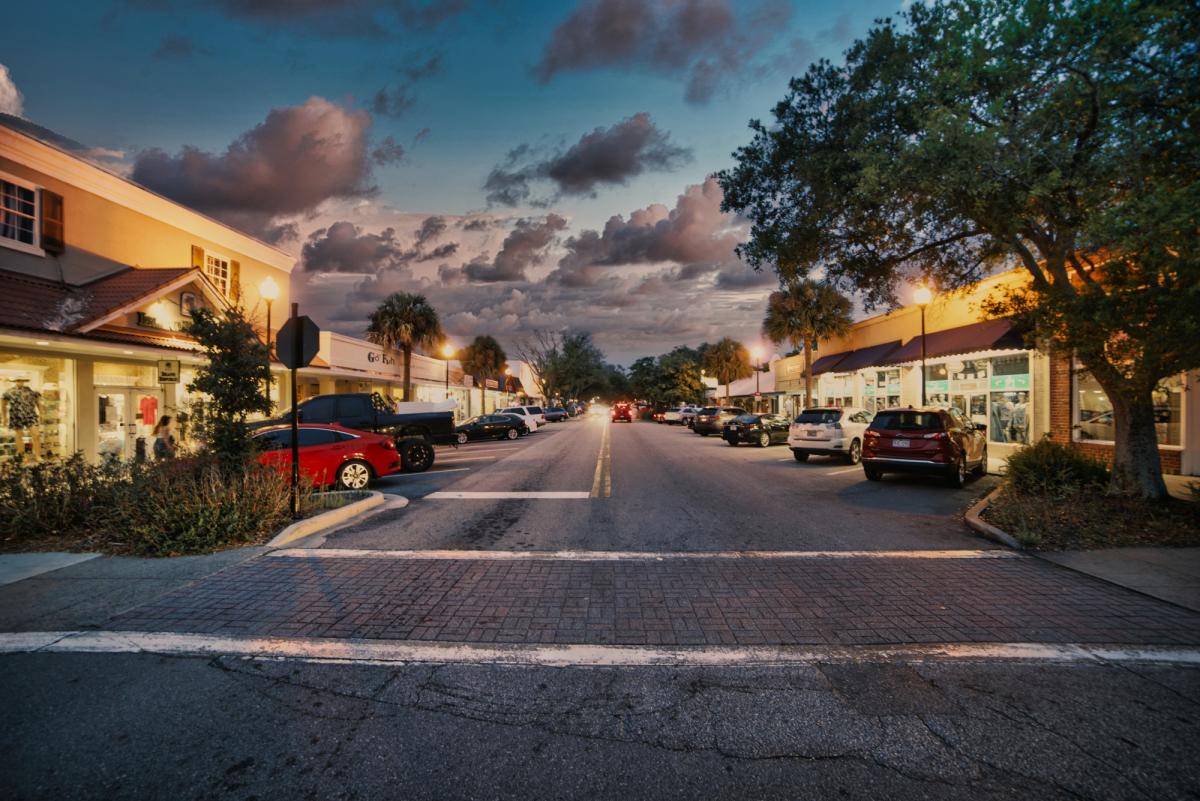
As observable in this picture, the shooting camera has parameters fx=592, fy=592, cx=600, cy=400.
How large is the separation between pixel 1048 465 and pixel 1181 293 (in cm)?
437

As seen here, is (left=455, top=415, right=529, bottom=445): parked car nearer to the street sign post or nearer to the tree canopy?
the street sign post

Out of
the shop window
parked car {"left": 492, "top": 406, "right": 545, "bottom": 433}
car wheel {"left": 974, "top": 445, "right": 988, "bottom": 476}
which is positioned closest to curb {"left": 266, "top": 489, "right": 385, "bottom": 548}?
car wheel {"left": 974, "top": 445, "right": 988, "bottom": 476}

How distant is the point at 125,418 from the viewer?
47.5 feet

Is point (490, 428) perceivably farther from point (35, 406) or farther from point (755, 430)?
point (35, 406)

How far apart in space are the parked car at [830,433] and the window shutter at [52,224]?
19.5m

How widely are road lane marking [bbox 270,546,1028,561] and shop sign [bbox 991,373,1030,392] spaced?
13.0 metres

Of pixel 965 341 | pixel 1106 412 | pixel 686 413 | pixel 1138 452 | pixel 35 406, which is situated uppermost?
pixel 965 341

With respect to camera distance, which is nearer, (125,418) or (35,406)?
(35,406)

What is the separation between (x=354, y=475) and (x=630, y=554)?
25.4 ft

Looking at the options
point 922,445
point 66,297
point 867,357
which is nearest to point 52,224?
point 66,297

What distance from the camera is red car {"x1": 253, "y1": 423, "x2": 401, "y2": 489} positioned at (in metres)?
11.6

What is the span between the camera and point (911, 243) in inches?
460

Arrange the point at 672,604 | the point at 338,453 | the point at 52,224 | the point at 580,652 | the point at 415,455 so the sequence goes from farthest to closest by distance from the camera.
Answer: the point at 415,455
the point at 52,224
the point at 338,453
the point at 672,604
the point at 580,652

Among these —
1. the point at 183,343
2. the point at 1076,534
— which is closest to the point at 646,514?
the point at 1076,534
